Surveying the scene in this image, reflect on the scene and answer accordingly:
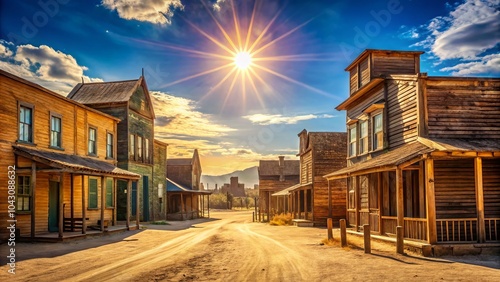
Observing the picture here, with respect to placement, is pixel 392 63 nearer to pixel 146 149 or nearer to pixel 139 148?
pixel 139 148

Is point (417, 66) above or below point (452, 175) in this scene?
above

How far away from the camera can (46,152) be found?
21.1 metres

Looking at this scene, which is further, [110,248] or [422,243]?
[110,248]

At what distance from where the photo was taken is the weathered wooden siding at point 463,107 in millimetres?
16922

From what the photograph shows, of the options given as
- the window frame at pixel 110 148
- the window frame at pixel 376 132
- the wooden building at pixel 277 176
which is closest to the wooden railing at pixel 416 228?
the window frame at pixel 376 132

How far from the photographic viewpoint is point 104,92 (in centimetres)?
3369

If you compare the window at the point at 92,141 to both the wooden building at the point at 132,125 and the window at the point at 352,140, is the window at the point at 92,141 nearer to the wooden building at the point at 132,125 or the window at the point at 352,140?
the wooden building at the point at 132,125

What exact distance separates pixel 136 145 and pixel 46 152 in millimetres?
13035

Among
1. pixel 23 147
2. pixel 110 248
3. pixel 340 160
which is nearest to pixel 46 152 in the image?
pixel 23 147

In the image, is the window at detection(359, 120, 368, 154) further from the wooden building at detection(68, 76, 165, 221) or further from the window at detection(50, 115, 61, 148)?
the window at detection(50, 115, 61, 148)

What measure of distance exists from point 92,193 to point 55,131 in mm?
5118

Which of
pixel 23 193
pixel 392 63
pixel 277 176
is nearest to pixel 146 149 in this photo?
pixel 23 193

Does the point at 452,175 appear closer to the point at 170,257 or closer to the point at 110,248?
the point at 170,257

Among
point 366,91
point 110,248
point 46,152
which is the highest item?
point 366,91
